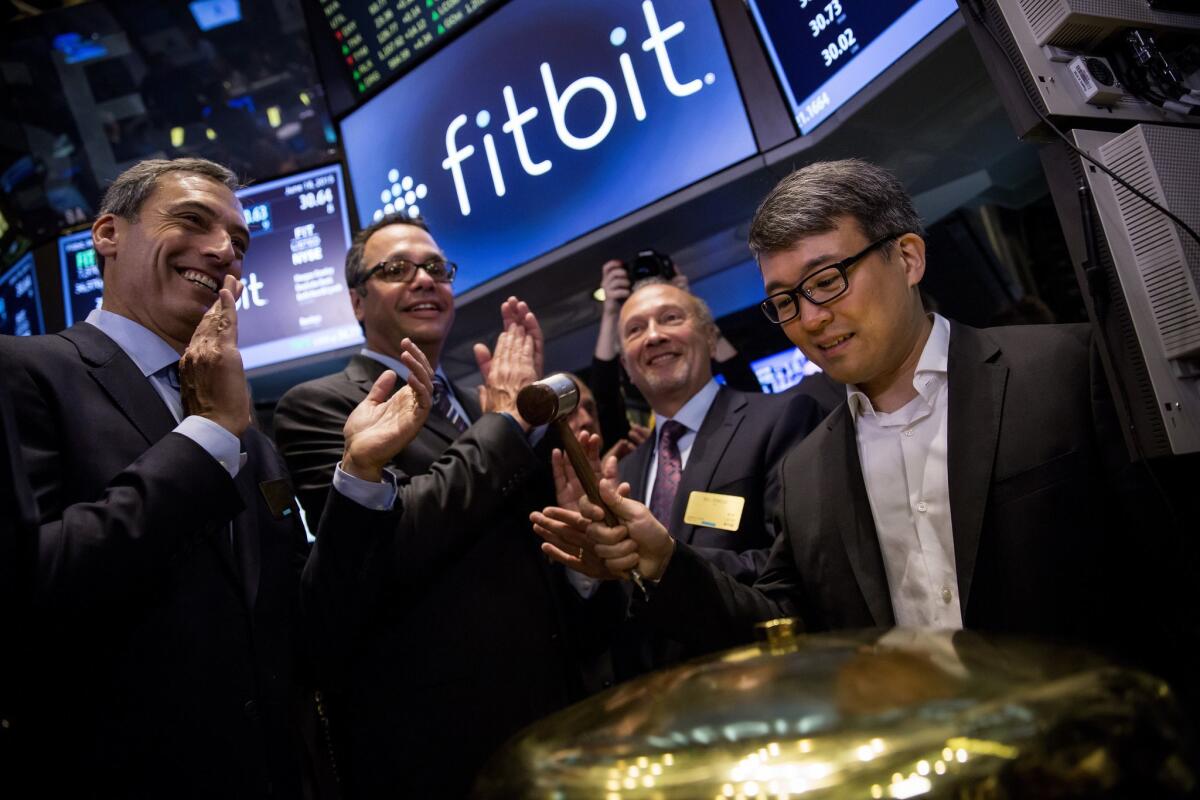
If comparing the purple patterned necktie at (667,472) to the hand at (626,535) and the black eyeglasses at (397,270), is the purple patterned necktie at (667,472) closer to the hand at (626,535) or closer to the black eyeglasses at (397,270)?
the hand at (626,535)

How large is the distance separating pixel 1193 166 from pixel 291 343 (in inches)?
142

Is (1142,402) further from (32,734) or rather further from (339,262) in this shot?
(339,262)

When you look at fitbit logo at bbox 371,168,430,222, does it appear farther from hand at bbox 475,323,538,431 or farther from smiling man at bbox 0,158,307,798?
smiling man at bbox 0,158,307,798

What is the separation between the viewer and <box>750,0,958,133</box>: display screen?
7.66 ft

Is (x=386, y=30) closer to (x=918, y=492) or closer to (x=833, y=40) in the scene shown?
(x=833, y=40)

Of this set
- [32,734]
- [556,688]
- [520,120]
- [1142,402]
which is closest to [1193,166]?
[1142,402]

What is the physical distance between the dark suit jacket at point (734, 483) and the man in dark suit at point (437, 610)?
283mm

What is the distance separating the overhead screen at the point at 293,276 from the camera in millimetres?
3947

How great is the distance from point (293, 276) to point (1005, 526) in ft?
11.6

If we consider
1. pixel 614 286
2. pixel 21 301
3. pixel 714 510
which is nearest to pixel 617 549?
pixel 714 510

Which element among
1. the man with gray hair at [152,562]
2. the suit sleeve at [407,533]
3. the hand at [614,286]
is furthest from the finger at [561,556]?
the hand at [614,286]

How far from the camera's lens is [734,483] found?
85.0 inches

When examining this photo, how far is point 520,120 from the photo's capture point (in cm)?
336

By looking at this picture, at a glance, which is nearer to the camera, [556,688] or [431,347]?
[556,688]
